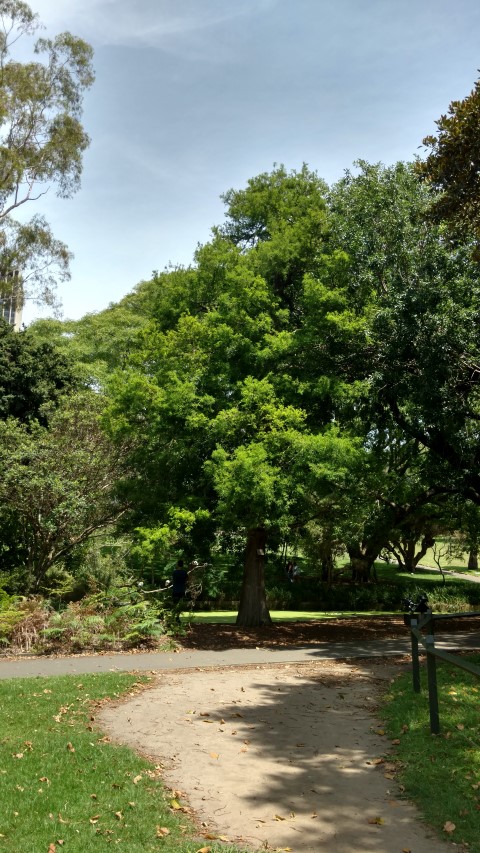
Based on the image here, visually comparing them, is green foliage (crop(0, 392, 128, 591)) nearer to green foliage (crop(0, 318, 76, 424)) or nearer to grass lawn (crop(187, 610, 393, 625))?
green foliage (crop(0, 318, 76, 424))

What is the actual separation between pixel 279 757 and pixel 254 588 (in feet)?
41.7

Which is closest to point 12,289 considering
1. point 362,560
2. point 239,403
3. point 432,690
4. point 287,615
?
point 239,403

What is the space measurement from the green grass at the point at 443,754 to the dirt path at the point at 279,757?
17 centimetres

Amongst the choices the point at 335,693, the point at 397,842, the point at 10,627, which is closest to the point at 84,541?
the point at 10,627

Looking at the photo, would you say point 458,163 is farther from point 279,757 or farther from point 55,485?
point 55,485

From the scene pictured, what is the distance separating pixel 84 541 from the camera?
23.5 metres

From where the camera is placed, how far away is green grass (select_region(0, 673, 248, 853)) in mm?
4754

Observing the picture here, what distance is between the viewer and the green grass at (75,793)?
4.75 meters

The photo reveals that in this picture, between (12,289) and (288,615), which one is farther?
(12,289)

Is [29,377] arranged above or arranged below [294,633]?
above

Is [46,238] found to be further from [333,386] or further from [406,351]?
[406,351]

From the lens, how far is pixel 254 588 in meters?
19.5

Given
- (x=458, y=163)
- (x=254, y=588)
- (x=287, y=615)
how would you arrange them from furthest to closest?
(x=287, y=615)
(x=254, y=588)
(x=458, y=163)

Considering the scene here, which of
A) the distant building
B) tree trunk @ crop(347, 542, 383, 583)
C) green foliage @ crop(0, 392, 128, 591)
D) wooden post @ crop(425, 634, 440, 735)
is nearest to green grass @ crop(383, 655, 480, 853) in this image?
wooden post @ crop(425, 634, 440, 735)
